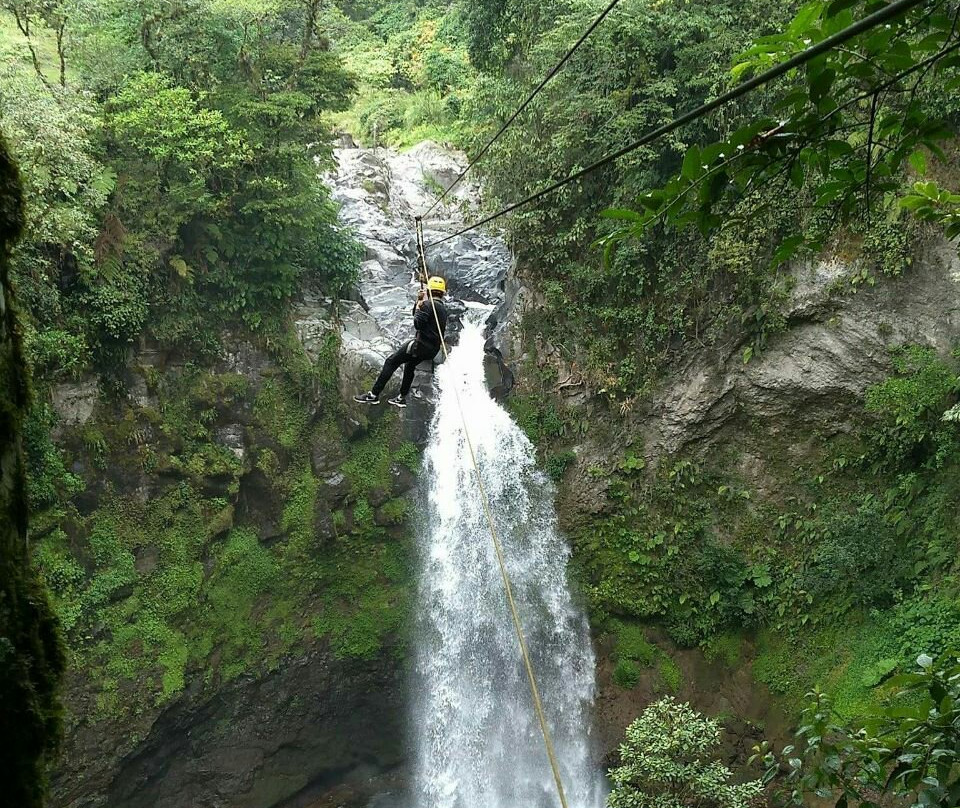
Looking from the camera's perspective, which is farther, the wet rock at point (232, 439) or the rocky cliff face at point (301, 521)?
the wet rock at point (232, 439)

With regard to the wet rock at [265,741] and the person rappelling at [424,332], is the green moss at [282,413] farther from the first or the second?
the person rappelling at [424,332]

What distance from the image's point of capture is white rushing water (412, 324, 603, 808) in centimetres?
1104

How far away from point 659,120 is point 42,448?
1020cm

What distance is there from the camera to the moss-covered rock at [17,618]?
6.58ft

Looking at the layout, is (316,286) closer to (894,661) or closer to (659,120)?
(659,120)

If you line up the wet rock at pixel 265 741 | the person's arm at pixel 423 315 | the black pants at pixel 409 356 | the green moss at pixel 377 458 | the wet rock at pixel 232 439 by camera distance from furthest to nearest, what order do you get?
the green moss at pixel 377 458 < the wet rock at pixel 232 439 < the wet rock at pixel 265 741 < the black pants at pixel 409 356 < the person's arm at pixel 423 315

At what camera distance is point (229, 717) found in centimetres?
1090

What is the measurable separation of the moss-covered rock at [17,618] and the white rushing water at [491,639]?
1003 centimetres

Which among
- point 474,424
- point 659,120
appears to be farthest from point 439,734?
point 659,120

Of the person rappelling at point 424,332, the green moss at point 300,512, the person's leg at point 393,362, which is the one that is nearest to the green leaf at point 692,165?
the person rappelling at point 424,332

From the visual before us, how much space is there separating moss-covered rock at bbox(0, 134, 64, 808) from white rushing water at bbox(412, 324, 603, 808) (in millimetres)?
10028

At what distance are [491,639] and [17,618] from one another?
34.4 ft

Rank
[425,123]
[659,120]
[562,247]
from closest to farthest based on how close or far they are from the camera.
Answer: [659,120] < [562,247] < [425,123]

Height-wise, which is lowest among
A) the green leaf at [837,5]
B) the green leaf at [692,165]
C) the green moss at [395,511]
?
the green moss at [395,511]
